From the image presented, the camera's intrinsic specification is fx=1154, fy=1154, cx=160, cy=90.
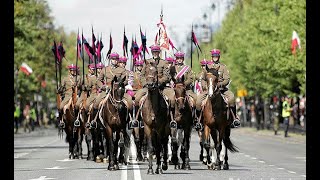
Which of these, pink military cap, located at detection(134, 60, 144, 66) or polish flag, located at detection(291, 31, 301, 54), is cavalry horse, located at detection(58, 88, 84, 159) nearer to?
pink military cap, located at detection(134, 60, 144, 66)

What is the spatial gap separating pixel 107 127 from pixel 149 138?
2.48 meters

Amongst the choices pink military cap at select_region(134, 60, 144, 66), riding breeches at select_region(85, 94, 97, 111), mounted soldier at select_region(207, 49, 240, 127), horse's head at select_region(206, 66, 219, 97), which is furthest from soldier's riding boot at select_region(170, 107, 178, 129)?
pink military cap at select_region(134, 60, 144, 66)

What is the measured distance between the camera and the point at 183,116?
29141mm

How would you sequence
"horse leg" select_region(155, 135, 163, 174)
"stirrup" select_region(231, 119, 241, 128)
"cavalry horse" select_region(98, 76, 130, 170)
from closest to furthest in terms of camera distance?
"horse leg" select_region(155, 135, 163, 174)
"stirrup" select_region(231, 119, 241, 128)
"cavalry horse" select_region(98, 76, 130, 170)

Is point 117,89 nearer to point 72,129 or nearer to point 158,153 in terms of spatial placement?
point 158,153

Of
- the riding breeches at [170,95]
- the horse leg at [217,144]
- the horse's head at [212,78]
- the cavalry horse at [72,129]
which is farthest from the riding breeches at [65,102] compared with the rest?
the horse's head at [212,78]

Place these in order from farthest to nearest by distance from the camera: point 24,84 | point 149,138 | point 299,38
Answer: point 24,84
point 299,38
point 149,138

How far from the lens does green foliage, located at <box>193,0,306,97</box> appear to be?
62.4 meters

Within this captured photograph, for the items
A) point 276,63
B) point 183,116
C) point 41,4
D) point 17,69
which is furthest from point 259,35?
point 183,116

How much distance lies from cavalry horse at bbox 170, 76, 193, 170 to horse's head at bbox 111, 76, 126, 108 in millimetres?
1346

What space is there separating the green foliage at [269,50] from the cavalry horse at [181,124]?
1246 inches

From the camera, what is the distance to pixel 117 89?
28219mm

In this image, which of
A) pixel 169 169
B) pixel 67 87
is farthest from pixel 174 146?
pixel 67 87
